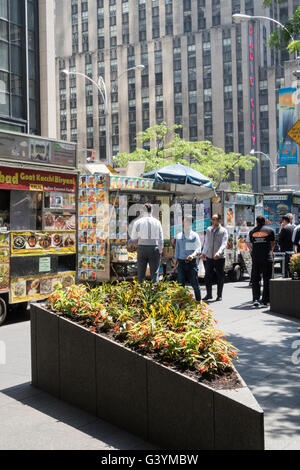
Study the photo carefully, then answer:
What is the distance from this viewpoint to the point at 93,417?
15.6 feet

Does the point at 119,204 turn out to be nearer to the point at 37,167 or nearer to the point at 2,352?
the point at 37,167

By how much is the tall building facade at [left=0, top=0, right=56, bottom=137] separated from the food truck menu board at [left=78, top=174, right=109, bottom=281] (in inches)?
660

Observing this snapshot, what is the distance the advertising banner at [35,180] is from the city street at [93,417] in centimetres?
254

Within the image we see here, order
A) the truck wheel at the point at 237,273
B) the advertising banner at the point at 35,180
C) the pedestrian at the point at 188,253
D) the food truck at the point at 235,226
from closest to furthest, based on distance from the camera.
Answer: the advertising banner at the point at 35,180 < the pedestrian at the point at 188,253 < the food truck at the point at 235,226 < the truck wheel at the point at 237,273

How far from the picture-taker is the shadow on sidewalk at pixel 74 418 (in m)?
4.22

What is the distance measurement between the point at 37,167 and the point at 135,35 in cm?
9160

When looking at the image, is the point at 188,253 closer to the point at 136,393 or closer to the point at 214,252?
the point at 214,252

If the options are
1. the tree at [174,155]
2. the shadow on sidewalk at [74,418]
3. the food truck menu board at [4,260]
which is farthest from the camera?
the tree at [174,155]

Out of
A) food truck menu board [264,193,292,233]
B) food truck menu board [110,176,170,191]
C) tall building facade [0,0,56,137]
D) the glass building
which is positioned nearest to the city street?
food truck menu board [110,176,170,191]

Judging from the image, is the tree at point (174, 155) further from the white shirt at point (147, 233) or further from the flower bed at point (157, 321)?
the flower bed at point (157, 321)

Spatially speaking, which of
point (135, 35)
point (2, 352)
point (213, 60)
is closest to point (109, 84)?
point (135, 35)

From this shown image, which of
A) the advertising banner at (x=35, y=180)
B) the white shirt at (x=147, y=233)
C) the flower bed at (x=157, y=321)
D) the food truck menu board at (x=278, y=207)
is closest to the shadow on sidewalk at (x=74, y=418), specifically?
the flower bed at (x=157, y=321)

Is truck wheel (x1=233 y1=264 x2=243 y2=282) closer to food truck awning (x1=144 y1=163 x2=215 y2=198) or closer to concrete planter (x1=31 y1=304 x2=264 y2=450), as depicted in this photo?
food truck awning (x1=144 y1=163 x2=215 y2=198)

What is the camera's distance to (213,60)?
285 ft
